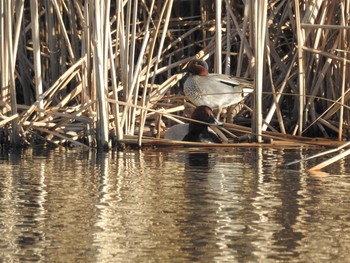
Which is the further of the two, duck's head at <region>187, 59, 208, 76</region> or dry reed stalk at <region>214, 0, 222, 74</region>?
duck's head at <region>187, 59, 208, 76</region>

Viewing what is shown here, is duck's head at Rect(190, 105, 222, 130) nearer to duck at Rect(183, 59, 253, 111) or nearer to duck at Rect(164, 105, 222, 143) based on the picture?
duck at Rect(164, 105, 222, 143)

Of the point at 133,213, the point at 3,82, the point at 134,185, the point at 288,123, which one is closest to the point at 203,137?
the point at 288,123

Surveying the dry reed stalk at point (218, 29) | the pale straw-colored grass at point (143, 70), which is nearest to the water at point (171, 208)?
the pale straw-colored grass at point (143, 70)

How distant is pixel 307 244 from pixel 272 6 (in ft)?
16.7

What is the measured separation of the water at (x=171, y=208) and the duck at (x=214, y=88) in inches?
37.7

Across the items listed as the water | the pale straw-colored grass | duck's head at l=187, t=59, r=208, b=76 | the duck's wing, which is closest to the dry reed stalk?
the pale straw-colored grass

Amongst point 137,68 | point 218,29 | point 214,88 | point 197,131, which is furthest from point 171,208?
point 214,88

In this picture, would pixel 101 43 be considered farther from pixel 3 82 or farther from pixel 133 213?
pixel 133 213

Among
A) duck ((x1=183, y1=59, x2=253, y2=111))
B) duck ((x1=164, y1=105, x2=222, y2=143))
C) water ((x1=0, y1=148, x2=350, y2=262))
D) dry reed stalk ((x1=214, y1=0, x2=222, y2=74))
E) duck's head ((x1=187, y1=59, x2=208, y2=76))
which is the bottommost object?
water ((x1=0, y1=148, x2=350, y2=262))

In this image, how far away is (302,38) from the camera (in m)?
8.69

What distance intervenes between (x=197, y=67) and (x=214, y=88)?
289 millimetres

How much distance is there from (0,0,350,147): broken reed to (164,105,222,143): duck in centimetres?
12

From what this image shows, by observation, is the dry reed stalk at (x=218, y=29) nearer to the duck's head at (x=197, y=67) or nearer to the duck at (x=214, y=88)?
the duck at (x=214, y=88)

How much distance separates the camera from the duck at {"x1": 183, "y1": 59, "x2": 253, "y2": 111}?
868cm
